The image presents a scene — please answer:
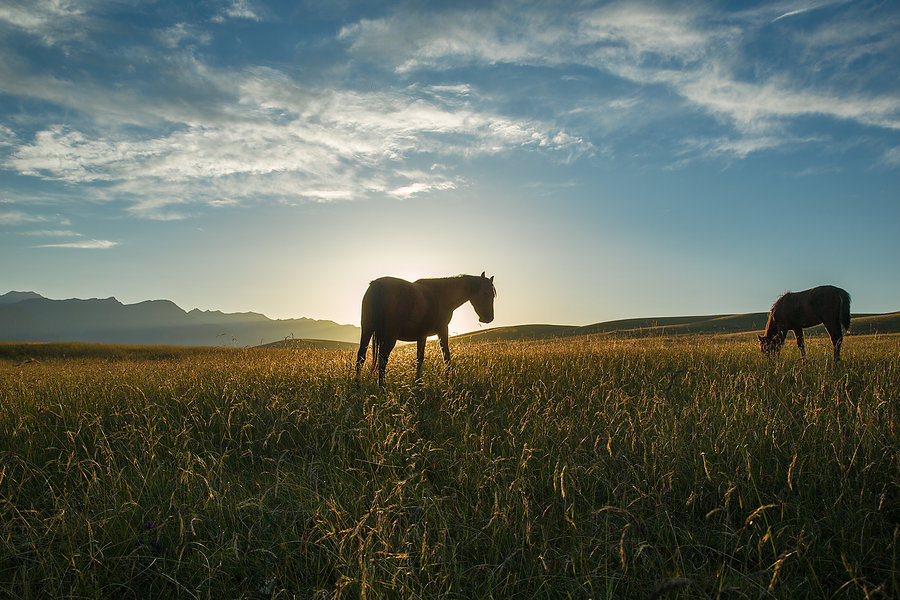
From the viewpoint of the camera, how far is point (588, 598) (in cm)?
240

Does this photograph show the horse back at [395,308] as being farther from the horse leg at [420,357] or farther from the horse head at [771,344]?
the horse head at [771,344]

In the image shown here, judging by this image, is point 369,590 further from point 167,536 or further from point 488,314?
point 488,314

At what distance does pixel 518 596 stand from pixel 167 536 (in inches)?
100

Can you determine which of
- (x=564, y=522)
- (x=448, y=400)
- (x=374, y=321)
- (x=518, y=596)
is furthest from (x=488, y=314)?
(x=518, y=596)

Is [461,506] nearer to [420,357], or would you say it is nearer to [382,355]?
[382,355]

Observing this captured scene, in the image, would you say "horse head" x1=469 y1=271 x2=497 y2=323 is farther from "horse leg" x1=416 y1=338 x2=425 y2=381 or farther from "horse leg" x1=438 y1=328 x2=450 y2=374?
"horse leg" x1=416 y1=338 x2=425 y2=381

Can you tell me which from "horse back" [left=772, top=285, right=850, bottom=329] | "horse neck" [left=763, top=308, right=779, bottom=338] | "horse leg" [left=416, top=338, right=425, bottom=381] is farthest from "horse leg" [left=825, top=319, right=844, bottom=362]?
"horse leg" [left=416, top=338, right=425, bottom=381]

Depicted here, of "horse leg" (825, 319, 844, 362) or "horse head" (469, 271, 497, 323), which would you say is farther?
"horse leg" (825, 319, 844, 362)

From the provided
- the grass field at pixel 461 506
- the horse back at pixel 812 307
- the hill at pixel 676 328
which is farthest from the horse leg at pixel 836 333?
the hill at pixel 676 328

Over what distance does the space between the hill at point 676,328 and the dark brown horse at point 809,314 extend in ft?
51.3

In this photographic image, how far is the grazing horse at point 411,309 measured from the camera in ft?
28.3

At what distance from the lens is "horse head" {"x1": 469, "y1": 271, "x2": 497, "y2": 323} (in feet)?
34.3

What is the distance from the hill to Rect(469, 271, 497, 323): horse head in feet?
58.9

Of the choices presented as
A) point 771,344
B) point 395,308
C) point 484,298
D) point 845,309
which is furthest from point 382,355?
point 845,309
